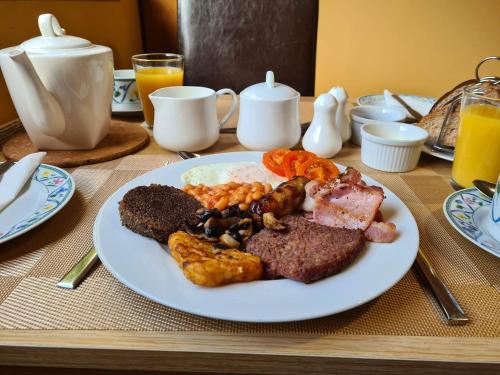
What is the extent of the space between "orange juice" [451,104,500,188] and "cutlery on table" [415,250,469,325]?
19.1 inches

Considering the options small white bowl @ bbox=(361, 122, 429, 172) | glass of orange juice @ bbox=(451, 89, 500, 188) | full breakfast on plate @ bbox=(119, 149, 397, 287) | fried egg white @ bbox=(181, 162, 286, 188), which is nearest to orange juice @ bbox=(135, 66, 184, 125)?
fried egg white @ bbox=(181, 162, 286, 188)

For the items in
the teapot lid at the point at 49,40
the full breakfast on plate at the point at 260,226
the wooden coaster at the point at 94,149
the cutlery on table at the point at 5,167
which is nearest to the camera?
the full breakfast on plate at the point at 260,226

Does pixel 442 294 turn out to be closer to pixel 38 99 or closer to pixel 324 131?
pixel 324 131

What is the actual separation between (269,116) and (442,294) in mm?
833

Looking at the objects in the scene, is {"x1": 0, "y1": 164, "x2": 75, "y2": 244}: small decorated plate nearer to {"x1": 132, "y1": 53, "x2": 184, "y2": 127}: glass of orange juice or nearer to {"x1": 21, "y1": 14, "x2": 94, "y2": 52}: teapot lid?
{"x1": 21, "y1": 14, "x2": 94, "y2": 52}: teapot lid

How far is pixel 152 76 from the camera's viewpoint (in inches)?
62.9

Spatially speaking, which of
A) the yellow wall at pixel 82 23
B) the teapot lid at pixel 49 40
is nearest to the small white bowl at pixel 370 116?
the teapot lid at pixel 49 40

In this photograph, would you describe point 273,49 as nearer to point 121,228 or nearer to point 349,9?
point 349,9

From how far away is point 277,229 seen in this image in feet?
2.69

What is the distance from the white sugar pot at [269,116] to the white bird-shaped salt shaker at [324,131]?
0.07 m

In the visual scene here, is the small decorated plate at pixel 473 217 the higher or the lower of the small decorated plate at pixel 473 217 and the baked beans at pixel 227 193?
the higher

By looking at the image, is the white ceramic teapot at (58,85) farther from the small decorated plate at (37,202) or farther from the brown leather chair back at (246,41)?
the brown leather chair back at (246,41)

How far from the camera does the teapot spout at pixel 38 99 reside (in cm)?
111

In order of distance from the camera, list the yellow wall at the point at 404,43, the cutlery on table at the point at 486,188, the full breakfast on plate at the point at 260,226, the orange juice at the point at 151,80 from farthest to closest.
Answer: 1. the yellow wall at the point at 404,43
2. the orange juice at the point at 151,80
3. the cutlery on table at the point at 486,188
4. the full breakfast on plate at the point at 260,226
